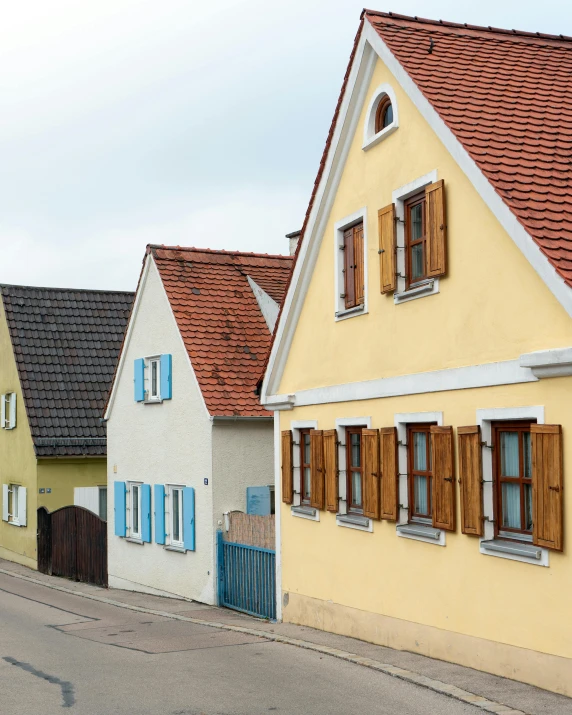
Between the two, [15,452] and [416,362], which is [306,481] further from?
[15,452]

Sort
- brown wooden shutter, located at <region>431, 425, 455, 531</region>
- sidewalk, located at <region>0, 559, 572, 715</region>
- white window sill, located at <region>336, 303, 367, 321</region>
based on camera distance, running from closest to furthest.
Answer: sidewalk, located at <region>0, 559, 572, 715</region> < brown wooden shutter, located at <region>431, 425, 455, 531</region> < white window sill, located at <region>336, 303, 367, 321</region>

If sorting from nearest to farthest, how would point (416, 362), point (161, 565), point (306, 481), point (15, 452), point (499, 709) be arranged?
point (499, 709), point (416, 362), point (306, 481), point (161, 565), point (15, 452)

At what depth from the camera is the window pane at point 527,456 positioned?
1024 cm

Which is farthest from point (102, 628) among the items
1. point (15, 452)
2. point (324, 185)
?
point (15, 452)

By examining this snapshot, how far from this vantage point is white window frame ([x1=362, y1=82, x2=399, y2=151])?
42.4 feet

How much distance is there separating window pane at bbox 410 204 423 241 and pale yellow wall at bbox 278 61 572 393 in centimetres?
37

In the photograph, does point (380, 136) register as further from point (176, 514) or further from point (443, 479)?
point (176, 514)

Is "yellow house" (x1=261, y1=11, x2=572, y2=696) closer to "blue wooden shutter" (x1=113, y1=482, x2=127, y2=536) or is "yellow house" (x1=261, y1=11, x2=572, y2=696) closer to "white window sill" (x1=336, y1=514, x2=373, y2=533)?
"white window sill" (x1=336, y1=514, x2=373, y2=533)

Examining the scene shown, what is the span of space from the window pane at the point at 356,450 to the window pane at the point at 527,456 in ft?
13.7

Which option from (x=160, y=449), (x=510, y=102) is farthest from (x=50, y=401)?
(x=510, y=102)

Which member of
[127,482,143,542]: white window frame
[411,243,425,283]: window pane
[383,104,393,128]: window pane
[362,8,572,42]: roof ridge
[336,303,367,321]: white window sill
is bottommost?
[127,482,143,542]: white window frame

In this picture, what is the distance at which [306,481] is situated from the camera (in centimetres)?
1582

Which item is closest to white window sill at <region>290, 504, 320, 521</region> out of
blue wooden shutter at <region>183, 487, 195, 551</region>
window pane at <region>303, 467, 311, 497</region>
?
window pane at <region>303, 467, 311, 497</region>

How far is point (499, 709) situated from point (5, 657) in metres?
6.66
